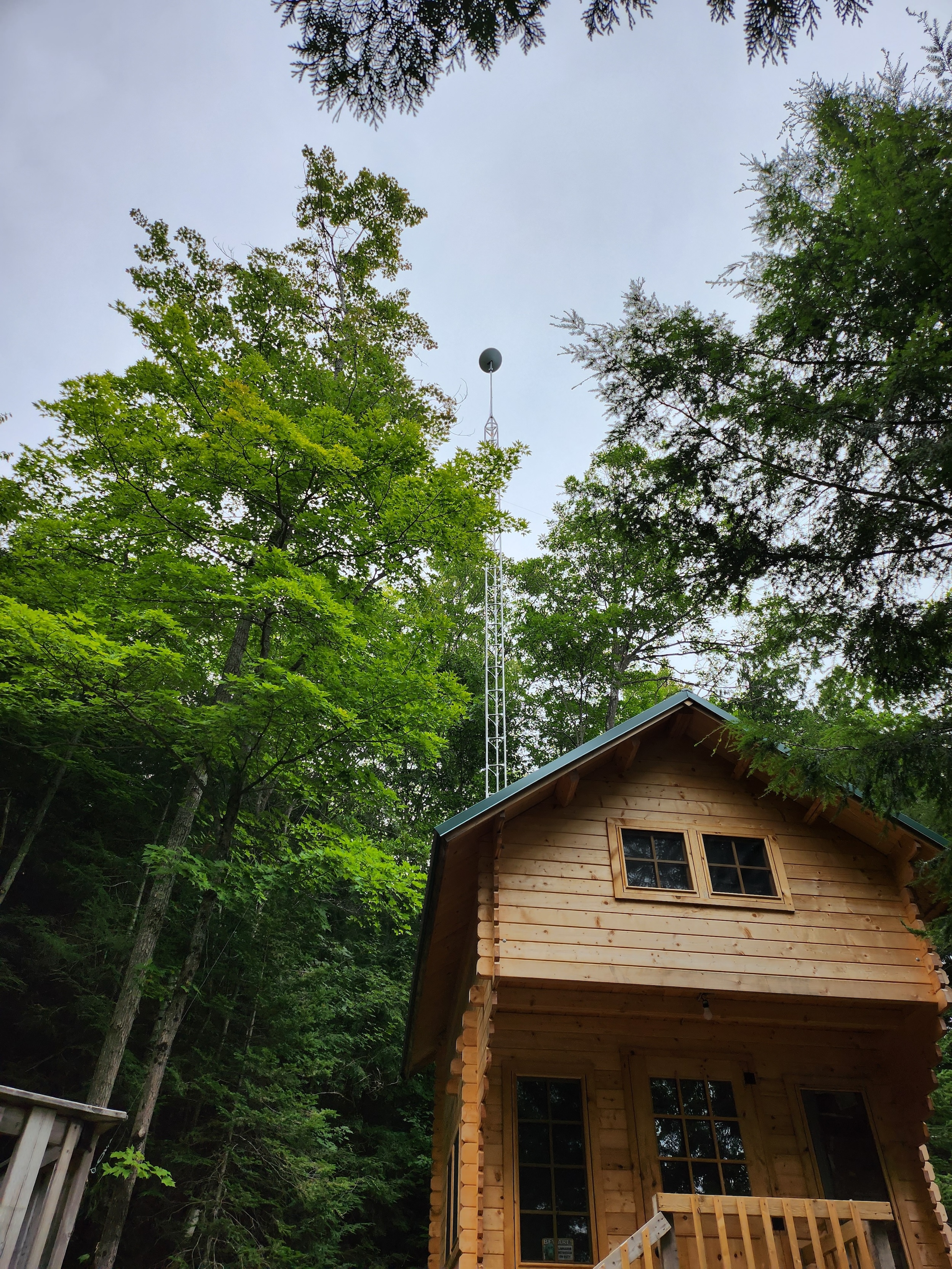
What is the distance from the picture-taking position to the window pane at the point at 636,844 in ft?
23.4

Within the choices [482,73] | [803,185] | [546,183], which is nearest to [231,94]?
[546,183]

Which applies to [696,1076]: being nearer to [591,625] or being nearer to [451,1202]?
[451,1202]

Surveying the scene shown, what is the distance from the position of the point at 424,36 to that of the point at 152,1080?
9.25 meters

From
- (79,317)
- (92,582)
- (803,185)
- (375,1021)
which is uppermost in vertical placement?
(79,317)

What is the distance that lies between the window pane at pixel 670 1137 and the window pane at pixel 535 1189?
→ 1.07 metres

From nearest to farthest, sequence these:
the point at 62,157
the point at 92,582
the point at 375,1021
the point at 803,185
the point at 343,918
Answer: the point at 803,185 → the point at 92,582 → the point at 62,157 → the point at 375,1021 → the point at 343,918

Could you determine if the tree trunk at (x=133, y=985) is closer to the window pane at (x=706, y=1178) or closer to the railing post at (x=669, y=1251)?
the railing post at (x=669, y=1251)

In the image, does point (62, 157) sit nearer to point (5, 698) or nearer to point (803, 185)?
point (5, 698)

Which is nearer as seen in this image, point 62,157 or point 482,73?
point 482,73

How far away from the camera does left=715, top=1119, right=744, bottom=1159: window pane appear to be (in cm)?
677

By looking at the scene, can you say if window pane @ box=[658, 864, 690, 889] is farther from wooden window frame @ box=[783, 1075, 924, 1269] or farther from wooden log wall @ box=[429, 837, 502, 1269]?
wooden window frame @ box=[783, 1075, 924, 1269]

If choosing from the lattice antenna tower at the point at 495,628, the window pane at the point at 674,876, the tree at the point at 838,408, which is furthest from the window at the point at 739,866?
the tree at the point at 838,408

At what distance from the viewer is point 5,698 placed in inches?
324

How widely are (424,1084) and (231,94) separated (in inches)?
627
